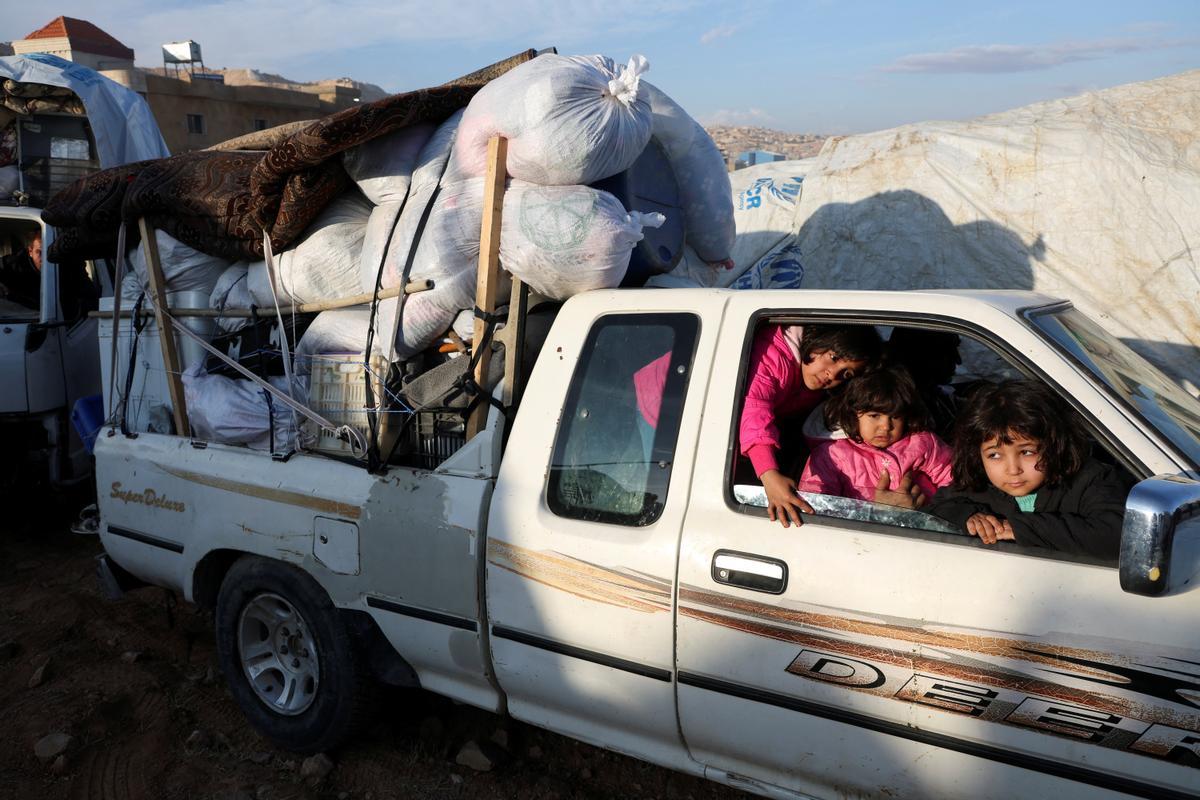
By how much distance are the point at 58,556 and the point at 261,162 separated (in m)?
3.50

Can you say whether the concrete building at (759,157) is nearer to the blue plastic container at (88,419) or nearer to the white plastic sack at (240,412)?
the blue plastic container at (88,419)

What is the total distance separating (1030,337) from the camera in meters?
2.20

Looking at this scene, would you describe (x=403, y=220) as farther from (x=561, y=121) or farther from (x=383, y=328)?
(x=561, y=121)

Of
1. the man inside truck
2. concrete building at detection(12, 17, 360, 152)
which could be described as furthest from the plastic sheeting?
concrete building at detection(12, 17, 360, 152)

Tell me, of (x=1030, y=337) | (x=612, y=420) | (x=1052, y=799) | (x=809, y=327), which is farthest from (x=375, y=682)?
(x=1030, y=337)

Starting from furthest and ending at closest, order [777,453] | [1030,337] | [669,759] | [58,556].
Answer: [58,556] → [777,453] → [669,759] → [1030,337]

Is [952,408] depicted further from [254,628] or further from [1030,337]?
[254,628]

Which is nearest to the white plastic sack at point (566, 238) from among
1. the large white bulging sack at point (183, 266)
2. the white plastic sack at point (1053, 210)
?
the large white bulging sack at point (183, 266)

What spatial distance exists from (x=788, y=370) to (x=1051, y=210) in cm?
367

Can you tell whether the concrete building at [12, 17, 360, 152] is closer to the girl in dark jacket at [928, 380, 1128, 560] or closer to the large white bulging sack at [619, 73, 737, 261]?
the large white bulging sack at [619, 73, 737, 261]

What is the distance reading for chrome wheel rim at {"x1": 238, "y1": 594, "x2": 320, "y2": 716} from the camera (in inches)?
131

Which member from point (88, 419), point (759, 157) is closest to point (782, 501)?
point (88, 419)

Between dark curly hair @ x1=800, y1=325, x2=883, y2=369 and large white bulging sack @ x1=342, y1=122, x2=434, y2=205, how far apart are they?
5.80 feet

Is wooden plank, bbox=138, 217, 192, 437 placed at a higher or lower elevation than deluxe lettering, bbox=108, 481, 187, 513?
higher
